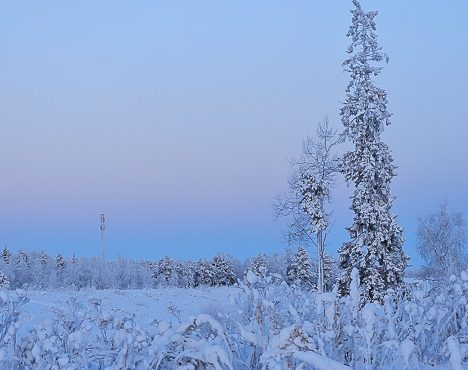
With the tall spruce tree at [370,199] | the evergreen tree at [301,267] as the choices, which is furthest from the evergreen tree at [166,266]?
the tall spruce tree at [370,199]

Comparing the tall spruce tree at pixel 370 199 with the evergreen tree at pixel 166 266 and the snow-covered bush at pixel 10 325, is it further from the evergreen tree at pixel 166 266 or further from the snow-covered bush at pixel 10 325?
the evergreen tree at pixel 166 266

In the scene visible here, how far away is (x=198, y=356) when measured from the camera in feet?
8.89

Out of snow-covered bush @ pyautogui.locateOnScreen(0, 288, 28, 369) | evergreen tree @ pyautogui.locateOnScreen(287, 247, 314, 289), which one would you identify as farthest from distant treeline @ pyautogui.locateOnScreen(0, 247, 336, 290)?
snow-covered bush @ pyautogui.locateOnScreen(0, 288, 28, 369)

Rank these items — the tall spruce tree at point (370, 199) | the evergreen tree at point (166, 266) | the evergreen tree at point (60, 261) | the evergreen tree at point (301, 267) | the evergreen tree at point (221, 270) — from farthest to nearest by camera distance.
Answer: the evergreen tree at point (166, 266), the evergreen tree at point (221, 270), the evergreen tree at point (60, 261), the evergreen tree at point (301, 267), the tall spruce tree at point (370, 199)

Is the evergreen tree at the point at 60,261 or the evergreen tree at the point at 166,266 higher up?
the evergreen tree at the point at 60,261

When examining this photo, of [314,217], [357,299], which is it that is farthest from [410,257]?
[357,299]

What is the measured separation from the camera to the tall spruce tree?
22.7 metres

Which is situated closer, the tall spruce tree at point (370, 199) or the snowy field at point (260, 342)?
the snowy field at point (260, 342)

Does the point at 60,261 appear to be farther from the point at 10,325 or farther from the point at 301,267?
the point at 10,325

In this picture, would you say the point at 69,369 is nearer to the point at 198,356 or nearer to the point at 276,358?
the point at 198,356

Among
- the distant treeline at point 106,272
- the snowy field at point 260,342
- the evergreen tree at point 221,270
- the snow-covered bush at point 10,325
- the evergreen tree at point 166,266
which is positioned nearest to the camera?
the snowy field at point 260,342

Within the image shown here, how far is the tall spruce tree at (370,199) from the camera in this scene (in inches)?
895

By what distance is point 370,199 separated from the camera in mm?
23156

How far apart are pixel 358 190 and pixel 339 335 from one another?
805 inches
